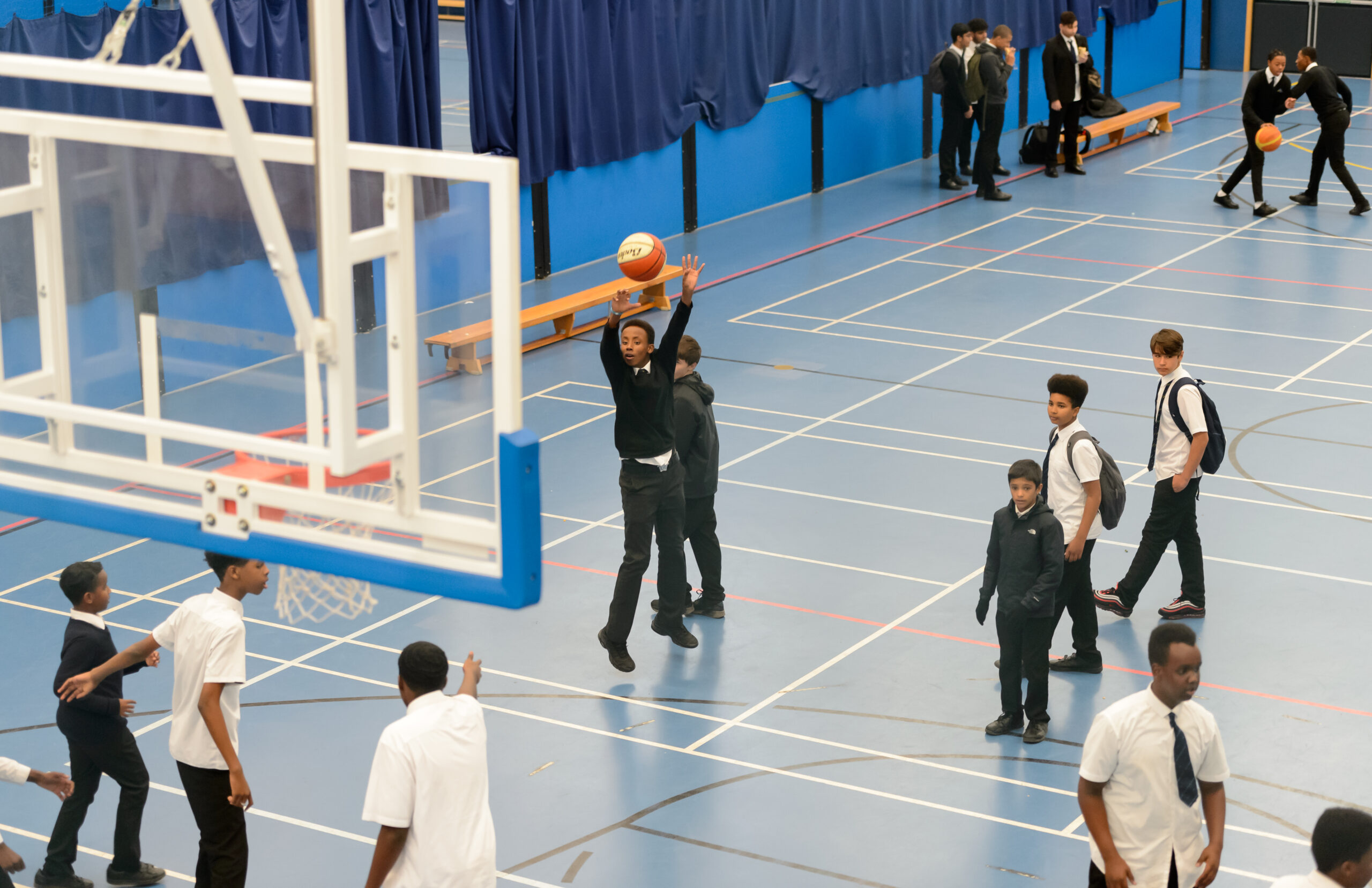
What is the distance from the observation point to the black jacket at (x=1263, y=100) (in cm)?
2130

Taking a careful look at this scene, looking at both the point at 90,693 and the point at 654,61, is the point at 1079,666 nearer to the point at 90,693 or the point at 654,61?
the point at 90,693

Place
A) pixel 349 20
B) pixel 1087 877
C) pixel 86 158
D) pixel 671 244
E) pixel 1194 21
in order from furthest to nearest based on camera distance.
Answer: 1. pixel 1194 21
2. pixel 671 244
3. pixel 349 20
4. pixel 1087 877
5. pixel 86 158

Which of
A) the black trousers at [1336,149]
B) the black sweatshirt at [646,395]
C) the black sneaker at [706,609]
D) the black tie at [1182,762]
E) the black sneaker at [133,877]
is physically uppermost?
the black trousers at [1336,149]

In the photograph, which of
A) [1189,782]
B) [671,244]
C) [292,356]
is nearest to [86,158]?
[292,356]

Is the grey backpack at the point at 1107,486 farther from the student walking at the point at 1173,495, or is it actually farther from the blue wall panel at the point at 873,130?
the blue wall panel at the point at 873,130

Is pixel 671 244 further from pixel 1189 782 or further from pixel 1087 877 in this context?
pixel 1189 782

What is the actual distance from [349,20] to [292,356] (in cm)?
1183

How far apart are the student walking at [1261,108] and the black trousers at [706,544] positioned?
13.5m

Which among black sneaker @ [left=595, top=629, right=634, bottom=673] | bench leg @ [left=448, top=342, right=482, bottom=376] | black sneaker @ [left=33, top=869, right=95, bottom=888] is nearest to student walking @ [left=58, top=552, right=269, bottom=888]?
black sneaker @ [left=33, top=869, right=95, bottom=888]

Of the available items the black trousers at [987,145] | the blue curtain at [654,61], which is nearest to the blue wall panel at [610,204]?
the blue curtain at [654,61]

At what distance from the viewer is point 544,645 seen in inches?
412

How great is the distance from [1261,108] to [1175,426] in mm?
12970

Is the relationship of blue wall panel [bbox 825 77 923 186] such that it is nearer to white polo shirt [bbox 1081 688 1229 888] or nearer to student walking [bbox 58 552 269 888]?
student walking [bbox 58 552 269 888]

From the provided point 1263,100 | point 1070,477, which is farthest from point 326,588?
point 1263,100
